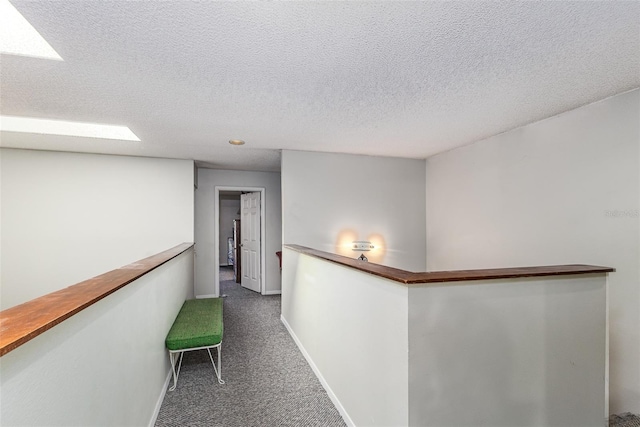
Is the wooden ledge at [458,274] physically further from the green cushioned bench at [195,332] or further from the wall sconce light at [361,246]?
the wall sconce light at [361,246]

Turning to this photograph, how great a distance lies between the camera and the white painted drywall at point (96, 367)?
77cm

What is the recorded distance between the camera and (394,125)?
3.01 m

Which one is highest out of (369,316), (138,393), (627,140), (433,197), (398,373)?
(627,140)

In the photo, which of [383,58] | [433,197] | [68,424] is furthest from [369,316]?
[433,197]

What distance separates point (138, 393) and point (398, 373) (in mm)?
1445

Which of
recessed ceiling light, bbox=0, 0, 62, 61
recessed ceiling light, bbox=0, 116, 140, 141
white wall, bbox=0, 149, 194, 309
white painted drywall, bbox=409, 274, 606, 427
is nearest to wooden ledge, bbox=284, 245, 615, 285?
white painted drywall, bbox=409, 274, 606, 427

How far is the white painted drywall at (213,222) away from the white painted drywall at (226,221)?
3928 mm

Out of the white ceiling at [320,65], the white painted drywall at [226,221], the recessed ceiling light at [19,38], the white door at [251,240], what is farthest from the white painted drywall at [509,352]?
the white painted drywall at [226,221]

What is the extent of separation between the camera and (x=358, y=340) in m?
1.83

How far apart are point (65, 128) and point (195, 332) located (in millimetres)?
2720

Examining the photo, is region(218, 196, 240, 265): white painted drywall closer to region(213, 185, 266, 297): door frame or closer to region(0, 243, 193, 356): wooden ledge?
region(213, 185, 266, 297): door frame

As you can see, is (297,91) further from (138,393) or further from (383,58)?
(138,393)

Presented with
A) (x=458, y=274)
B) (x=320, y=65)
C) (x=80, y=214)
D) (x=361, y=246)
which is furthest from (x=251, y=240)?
(x=458, y=274)

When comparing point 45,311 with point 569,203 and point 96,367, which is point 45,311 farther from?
point 569,203
